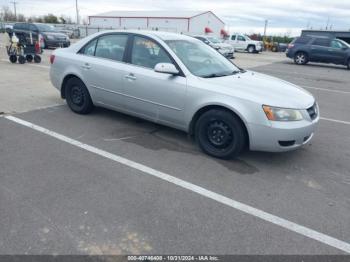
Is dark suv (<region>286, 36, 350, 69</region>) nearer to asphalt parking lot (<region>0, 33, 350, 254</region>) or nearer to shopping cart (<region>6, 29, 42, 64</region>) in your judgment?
shopping cart (<region>6, 29, 42, 64</region>)

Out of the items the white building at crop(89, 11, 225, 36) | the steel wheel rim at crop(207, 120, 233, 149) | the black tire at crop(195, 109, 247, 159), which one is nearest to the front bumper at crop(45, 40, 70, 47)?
the black tire at crop(195, 109, 247, 159)

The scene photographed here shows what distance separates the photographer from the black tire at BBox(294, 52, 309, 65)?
20109 mm

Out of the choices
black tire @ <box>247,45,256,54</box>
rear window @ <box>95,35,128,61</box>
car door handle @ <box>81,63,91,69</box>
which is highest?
rear window @ <box>95,35,128,61</box>

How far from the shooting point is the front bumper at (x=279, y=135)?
4008 millimetres

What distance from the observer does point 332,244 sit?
2816 mm

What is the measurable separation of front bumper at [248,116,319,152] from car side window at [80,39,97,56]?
326cm

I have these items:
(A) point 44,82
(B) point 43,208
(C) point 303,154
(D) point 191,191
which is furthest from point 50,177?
(A) point 44,82

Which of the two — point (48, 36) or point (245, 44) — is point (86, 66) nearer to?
point (48, 36)

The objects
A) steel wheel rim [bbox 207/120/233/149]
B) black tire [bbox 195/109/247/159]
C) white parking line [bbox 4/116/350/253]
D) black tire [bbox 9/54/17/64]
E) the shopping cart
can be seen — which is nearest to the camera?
white parking line [bbox 4/116/350/253]

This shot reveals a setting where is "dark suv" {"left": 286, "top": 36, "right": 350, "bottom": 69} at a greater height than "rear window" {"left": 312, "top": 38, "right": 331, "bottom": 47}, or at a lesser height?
lesser

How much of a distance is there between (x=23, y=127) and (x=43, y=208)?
8.73ft

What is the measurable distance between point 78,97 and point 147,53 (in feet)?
5.89

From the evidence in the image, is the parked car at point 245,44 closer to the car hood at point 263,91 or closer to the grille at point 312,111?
the car hood at point 263,91

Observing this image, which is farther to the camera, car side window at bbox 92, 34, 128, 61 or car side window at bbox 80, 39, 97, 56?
car side window at bbox 80, 39, 97, 56
